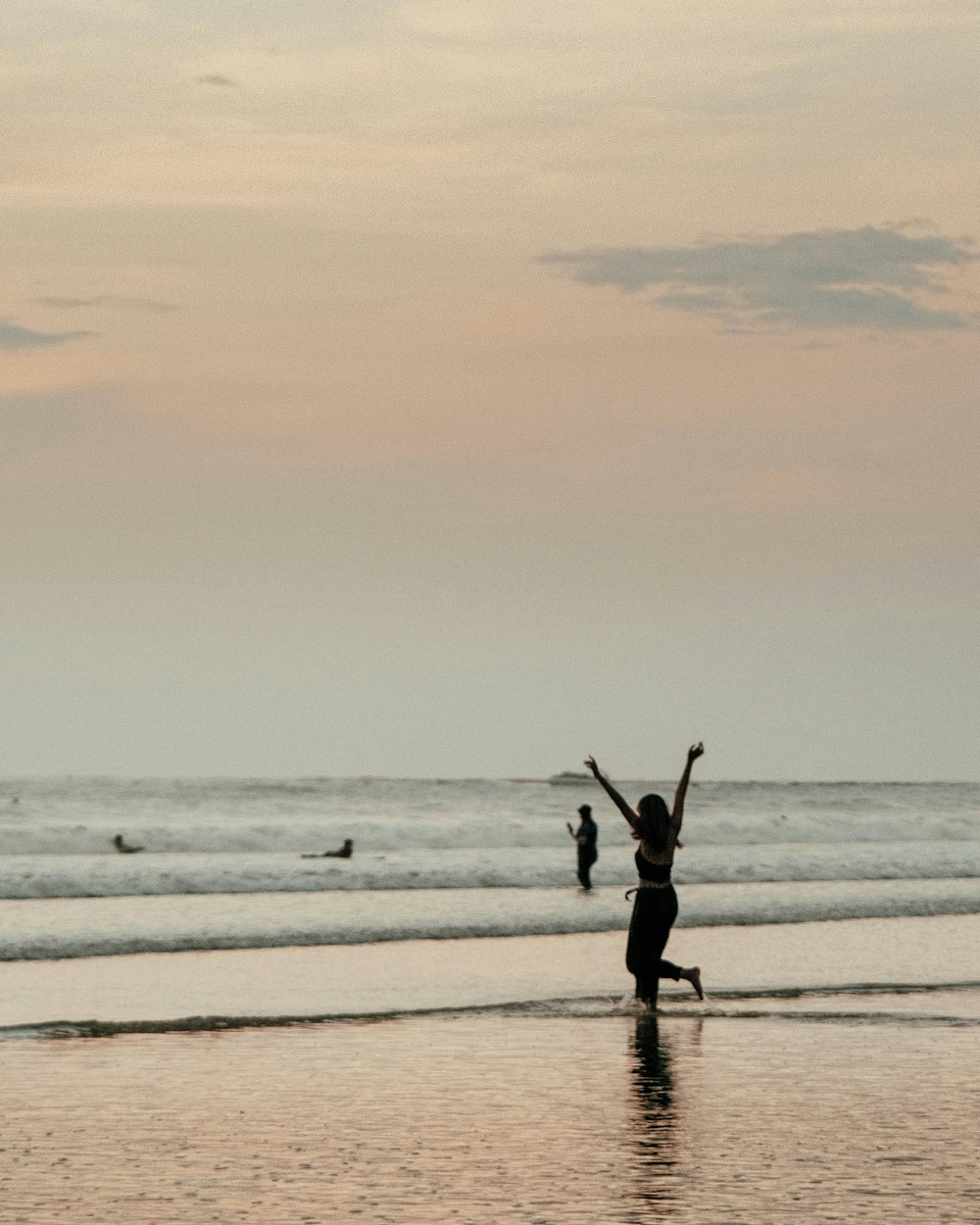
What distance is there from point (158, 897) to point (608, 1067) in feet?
67.9

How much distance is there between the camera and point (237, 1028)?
1362 centimetres

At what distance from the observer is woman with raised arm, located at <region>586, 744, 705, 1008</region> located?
1402 cm

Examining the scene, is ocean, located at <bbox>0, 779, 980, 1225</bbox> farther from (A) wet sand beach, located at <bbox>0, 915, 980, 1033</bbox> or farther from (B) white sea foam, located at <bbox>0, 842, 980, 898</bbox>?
(B) white sea foam, located at <bbox>0, 842, 980, 898</bbox>

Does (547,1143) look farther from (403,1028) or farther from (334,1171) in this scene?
(403,1028)

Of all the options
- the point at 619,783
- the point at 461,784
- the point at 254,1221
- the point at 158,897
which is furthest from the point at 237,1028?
the point at 619,783

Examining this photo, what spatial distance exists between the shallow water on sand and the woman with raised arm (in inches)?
34.4

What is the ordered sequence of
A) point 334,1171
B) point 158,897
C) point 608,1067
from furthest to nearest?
point 158,897 → point 608,1067 → point 334,1171

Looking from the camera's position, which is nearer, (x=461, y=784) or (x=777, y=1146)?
(x=777, y=1146)

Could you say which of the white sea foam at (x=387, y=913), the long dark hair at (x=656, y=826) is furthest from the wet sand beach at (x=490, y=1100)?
the white sea foam at (x=387, y=913)

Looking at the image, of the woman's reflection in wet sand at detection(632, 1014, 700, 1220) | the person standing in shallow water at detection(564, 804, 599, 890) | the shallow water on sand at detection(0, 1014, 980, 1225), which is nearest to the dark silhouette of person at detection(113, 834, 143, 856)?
the person standing in shallow water at detection(564, 804, 599, 890)

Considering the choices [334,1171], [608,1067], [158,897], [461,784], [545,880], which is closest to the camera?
[334,1171]

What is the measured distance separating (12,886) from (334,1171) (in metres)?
25.3

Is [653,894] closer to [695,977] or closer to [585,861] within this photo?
[695,977]

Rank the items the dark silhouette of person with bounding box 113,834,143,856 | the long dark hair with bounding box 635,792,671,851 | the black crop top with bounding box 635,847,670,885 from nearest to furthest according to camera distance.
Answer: the long dark hair with bounding box 635,792,671,851
the black crop top with bounding box 635,847,670,885
the dark silhouette of person with bounding box 113,834,143,856
